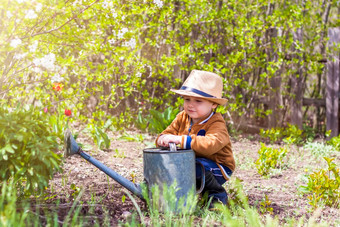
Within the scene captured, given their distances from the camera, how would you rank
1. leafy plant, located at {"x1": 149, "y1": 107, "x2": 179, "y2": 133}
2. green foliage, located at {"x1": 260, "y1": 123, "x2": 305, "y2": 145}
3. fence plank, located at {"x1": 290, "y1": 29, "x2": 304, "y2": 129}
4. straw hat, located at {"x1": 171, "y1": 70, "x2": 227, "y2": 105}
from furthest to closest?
fence plank, located at {"x1": 290, "y1": 29, "x2": 304, "y2": 129}
green foliage, located at {"x1": 260, "y1": 123, "x2": 305, "y2": 145}
leafy plant, located at {"x1": 149, "y1": 107, "x2": 179, "y2": 133}
straw hat, located at {"x1": 171, "y1": 70, "x2": 227, "y2": 105}

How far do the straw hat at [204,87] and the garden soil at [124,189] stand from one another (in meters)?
0.60

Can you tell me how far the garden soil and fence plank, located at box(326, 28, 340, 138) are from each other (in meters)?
1.28

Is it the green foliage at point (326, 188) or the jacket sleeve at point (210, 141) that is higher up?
the jacket sleeve at point (210, 141)

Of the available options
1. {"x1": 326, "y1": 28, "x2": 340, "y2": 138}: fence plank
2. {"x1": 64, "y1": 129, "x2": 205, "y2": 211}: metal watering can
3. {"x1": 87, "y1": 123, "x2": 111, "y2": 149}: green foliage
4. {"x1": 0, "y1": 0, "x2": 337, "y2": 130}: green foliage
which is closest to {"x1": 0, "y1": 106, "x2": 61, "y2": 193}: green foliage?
{"x1": 64, "y1": 129, "x2": 205, "y2": 211}: metal watering can

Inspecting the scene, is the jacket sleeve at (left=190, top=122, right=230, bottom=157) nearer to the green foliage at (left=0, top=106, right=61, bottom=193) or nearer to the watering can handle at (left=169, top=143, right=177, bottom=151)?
the watering can handle at (left=169, top=143, right=177, bottom=151)

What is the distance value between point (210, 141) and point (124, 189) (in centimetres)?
75

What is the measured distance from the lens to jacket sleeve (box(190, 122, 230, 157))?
2400 mm

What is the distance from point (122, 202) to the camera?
2.45 metres

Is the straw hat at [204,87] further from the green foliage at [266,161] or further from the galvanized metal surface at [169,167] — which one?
the green foliage at [266,161]

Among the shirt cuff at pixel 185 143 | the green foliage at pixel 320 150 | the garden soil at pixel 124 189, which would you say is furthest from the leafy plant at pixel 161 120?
the shirt cuff at pixel 185 143

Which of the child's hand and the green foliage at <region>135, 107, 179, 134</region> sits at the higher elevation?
the child's hand

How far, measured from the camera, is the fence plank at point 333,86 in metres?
6.04

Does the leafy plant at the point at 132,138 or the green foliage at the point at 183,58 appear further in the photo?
the green foliage at the point at 183,58

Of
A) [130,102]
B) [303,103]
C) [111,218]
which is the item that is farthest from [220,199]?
[303,103]
